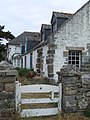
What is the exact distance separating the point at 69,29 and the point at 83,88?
8.15 meters

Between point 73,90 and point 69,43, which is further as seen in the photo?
point 69,43

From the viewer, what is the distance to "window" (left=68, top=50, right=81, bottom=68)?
558 inches

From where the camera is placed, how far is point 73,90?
612 cm

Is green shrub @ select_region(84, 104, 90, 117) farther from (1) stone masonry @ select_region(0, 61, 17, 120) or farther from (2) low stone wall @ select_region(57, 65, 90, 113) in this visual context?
(1) stone masonry @ select_region(0, 61, 17, 120)

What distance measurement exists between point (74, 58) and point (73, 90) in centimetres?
834

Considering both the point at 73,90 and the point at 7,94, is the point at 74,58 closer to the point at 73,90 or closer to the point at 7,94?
the point at 73,90

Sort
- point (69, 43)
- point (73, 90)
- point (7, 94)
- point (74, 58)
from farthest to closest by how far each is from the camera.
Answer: point (74, 58) < point (69, 43) < point (73, 90) < point (7, 94)

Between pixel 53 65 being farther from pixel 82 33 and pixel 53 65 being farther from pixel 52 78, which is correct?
pixel 82 33

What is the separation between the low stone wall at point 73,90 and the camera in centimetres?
609

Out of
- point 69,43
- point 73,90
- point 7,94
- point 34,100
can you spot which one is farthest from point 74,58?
point 7,94

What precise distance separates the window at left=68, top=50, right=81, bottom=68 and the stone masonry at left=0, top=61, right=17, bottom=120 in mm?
8952

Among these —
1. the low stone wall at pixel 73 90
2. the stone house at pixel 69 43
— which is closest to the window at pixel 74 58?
the stone house at pixel 69 43

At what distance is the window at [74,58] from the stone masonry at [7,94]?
29.4ft

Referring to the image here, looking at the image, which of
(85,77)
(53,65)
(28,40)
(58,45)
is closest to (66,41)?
(58,45)
